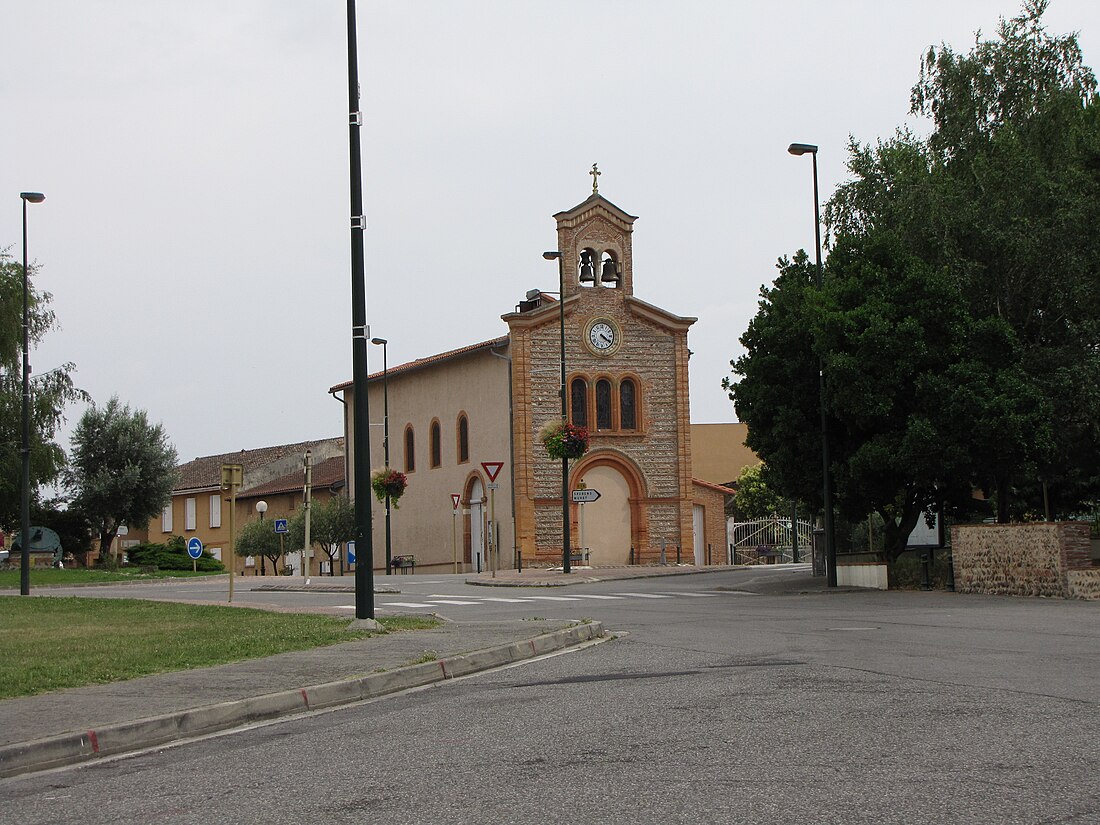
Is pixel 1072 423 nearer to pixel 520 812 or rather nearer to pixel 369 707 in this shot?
pixel 369 707

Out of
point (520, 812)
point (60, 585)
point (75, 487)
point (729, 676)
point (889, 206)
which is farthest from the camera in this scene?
point (75, 487)

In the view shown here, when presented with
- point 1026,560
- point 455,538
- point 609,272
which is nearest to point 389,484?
point 455,538

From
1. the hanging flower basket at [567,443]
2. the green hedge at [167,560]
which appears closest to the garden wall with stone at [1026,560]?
the hanging flower basket at [567,443]

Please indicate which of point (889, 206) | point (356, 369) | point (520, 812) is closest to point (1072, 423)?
point (889, 206)

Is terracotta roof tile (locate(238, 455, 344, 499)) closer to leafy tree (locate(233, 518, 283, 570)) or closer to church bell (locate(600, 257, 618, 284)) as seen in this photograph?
leafy tree (locate(233, 518, 283, 570))

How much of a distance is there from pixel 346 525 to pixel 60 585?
23429 mm

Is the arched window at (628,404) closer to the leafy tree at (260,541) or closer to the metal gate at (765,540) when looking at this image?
the metal gate at (765,540)

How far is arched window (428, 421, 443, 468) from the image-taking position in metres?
56.8

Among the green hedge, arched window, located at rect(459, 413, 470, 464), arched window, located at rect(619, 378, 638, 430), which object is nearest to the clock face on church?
arched window, located at rect(619, 378, 638, 430)

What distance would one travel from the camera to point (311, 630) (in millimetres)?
16281

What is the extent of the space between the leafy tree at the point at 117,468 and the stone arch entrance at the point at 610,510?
1973 cm

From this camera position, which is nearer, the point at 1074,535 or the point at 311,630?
the point at 311,630

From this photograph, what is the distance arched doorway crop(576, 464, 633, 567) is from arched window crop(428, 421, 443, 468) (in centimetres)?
860

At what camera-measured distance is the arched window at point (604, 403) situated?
51.1 m
